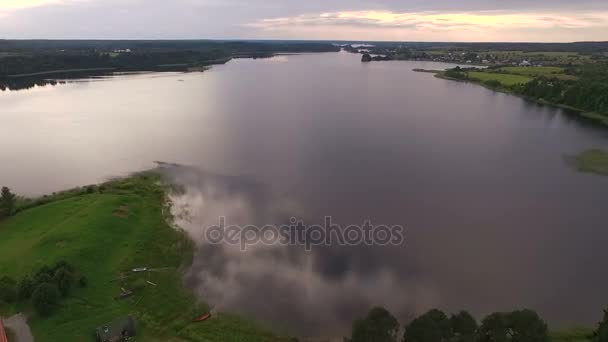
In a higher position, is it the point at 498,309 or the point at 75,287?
the point at 75,287

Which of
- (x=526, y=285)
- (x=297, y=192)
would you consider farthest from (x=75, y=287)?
(x=526, y=285)

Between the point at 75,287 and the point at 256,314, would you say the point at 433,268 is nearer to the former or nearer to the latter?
the point at 256,314

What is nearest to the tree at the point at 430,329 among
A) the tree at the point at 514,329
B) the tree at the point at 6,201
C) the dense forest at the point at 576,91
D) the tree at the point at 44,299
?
the tree at the point at 514,329

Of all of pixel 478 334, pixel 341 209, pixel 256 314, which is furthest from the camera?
pixel 341 209

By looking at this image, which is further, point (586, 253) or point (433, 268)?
point (586, 253)

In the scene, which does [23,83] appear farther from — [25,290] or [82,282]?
[82,282]

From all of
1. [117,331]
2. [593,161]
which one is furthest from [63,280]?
[593,161]

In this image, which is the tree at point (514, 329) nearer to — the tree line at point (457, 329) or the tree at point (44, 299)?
the tree line at point (457, 329)
